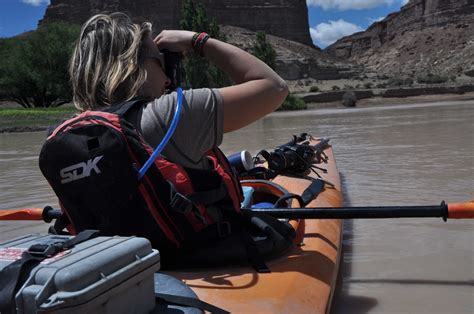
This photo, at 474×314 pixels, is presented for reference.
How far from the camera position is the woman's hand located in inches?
79.0

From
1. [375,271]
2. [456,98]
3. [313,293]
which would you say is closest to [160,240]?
[313,293]

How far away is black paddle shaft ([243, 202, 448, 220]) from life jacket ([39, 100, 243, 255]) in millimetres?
621

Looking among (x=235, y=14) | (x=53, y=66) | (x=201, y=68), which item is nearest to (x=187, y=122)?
(x=201, y=68)

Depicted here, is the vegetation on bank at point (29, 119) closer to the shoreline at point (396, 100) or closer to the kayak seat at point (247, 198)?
the shoreline at point (396, 100)

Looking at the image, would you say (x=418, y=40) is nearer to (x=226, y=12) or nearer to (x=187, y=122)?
(x=226, y=12)

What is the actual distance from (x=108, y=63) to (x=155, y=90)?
19 cm

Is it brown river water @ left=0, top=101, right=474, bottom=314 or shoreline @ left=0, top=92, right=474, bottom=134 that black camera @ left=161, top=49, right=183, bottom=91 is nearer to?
brown river water @ left=0, top=101, right=474, bottom=314

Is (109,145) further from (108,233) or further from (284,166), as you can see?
(284,166)

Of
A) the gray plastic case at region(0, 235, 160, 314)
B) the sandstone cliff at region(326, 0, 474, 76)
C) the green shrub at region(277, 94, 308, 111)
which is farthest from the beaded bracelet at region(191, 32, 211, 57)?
the sandstone cliff at region(326, 0, 474, 76)

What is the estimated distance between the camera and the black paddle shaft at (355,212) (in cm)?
239

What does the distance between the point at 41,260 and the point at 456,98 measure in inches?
1408

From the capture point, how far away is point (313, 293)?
6.35 ft

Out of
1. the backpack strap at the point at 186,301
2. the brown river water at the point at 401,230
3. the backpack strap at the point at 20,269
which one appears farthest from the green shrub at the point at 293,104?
the backpack strap at the point at 20,269

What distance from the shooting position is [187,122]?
1723mm
